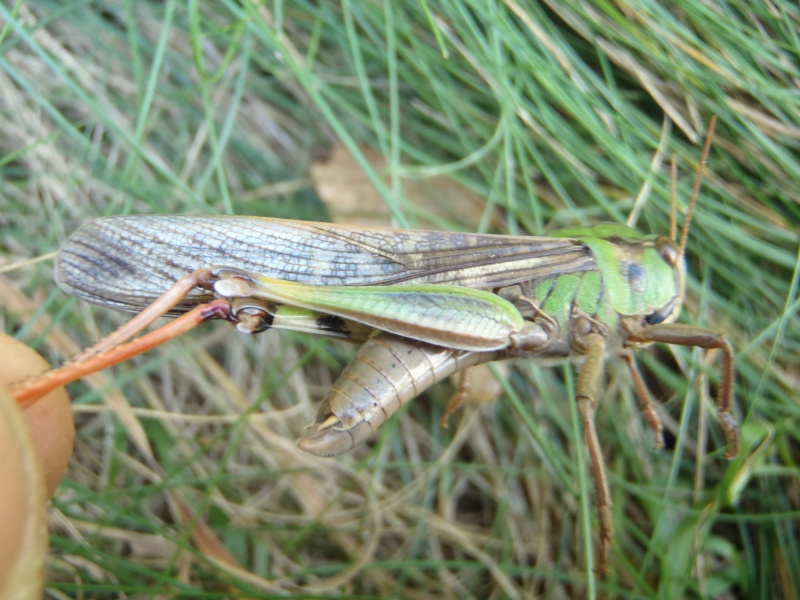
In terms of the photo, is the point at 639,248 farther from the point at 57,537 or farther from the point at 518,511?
the point at 57,537

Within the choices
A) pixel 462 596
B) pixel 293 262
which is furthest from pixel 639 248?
pixel 462 596

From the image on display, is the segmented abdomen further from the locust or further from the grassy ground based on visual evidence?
the grassy ground

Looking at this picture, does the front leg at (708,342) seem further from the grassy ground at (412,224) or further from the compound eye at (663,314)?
the grassy ground at (412,224)

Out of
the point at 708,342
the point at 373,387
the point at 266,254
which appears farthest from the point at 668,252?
the point at 266,254

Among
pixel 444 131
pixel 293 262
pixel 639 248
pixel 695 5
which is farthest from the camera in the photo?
pixel 444 131

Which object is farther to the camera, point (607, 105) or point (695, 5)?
point (607, 105)

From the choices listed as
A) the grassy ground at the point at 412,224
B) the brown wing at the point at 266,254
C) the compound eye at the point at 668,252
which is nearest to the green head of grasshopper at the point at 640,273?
the compound eye at the point at 668,252

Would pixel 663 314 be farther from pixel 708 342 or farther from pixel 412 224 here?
pixel 412 224

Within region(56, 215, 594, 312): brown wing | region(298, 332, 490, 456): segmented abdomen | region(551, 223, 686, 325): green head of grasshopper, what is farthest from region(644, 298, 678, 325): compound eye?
region(298, 332, 490, 456): segmented abdomen
